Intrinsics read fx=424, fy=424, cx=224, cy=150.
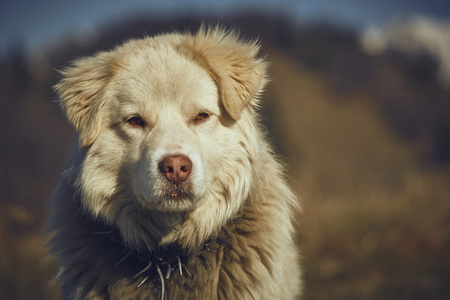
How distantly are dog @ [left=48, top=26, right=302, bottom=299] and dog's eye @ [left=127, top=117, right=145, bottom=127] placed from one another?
12mm

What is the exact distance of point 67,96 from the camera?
3.84 meters

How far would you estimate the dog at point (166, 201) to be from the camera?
3592mm

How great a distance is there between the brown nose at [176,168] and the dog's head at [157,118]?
0.69 ft

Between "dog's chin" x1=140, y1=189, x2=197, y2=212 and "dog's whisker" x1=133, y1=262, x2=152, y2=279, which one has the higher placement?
"dog's chin" x1=140, y1=189, x2=197, y2=212

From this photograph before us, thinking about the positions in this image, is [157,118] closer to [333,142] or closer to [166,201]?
[166,201]

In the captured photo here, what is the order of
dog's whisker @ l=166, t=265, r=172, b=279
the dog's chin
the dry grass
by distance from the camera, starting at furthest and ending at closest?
the dry grass
dog's whisker @ l=166, t=265, r=172, b=279
the dog's chin

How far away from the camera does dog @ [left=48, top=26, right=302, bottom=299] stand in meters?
3.59

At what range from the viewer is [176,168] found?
10.8 feet

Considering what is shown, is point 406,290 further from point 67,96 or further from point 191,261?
point 67,96

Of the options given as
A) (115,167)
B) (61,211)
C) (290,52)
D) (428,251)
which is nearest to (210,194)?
(115,167)

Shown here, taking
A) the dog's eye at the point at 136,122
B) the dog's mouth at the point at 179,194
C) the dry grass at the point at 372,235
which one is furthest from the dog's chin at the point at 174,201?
the dry grass at the point at 372,235

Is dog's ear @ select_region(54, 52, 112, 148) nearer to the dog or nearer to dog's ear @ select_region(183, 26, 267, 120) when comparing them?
the dog

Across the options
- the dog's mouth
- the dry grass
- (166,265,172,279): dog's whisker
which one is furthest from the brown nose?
the dry grass

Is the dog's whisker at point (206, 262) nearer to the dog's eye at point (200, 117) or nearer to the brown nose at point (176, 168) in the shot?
the brown nose at point (176, 168)
